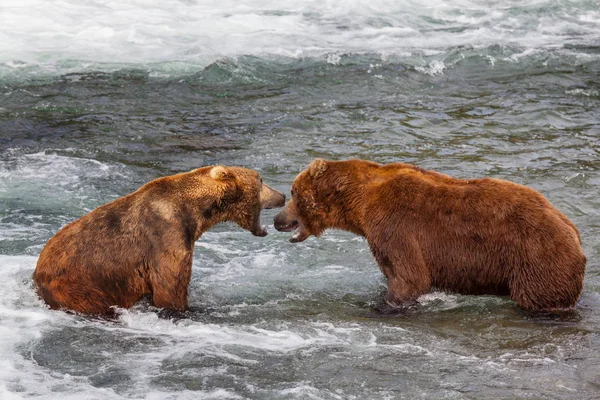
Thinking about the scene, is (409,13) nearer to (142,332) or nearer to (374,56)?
(374,56)

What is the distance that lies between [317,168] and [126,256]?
167 centimetres

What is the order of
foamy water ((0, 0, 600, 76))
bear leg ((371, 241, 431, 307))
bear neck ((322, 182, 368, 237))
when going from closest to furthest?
1. bear leg ((371, 241, 431, 307))
2. bear neck ((322, 182, 368, 237))
3. foamy water ((0, 0, 600, 76))

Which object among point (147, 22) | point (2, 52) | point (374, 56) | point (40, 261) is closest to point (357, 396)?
point (40, 261)

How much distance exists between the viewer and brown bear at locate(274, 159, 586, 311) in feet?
20.8

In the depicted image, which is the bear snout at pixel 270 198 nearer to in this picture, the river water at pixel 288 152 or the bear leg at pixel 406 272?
the river water at pixel 288 152

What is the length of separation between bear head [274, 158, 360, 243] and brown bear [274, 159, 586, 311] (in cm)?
2

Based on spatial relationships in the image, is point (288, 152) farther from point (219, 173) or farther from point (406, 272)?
point (406, 272)

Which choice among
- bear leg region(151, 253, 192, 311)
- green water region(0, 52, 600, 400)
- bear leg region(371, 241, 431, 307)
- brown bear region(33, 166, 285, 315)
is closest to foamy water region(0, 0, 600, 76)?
green water region(0, 52, 600, 400)

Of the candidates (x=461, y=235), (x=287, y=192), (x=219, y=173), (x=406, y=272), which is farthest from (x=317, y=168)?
(x=287, y=192)

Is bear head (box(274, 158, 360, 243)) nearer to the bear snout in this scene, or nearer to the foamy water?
the bear snout

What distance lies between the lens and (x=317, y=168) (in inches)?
282

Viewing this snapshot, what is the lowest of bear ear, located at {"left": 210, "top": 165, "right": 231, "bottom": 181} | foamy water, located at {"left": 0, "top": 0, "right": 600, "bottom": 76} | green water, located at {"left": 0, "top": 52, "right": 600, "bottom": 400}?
green water, located at {"left": 0, "top": 52, "right": 600, "bottom": 400}

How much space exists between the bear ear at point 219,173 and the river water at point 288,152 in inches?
36.3

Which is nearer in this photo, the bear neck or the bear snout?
the bear neck
